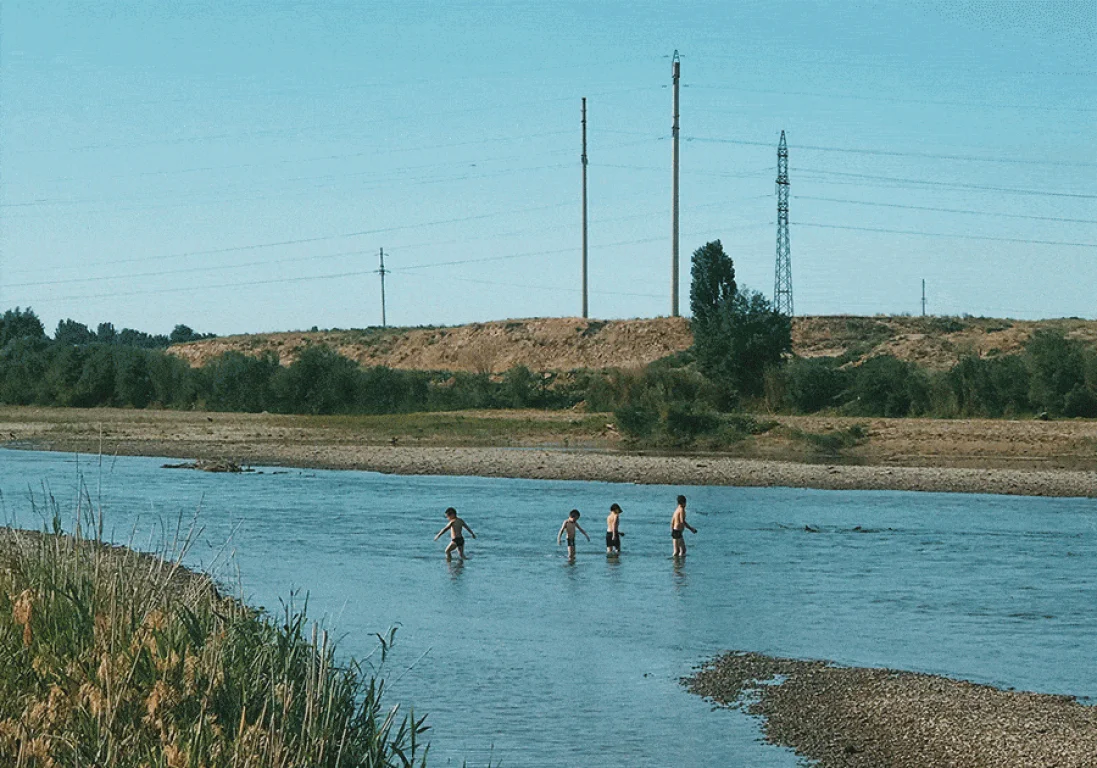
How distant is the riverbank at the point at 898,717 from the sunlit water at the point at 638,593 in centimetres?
51

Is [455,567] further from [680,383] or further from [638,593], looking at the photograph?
[680,383]

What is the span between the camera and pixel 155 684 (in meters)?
8.91

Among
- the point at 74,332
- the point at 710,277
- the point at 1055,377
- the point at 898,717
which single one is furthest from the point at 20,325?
the point at 898,717

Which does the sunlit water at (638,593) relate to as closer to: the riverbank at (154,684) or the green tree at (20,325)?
the riverbank at (154,684)

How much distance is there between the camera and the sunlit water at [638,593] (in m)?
15.4

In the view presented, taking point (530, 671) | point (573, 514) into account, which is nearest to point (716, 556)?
point (573, 514)

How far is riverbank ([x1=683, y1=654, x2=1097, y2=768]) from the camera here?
526 inches

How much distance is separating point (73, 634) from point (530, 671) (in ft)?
25.4

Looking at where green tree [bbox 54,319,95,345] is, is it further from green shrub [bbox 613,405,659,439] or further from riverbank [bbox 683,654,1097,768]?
riverbank [bbox 683,654,1097,768]

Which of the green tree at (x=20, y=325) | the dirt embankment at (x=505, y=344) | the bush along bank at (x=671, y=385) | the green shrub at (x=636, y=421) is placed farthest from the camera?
the green tree at (x=20, y=325)

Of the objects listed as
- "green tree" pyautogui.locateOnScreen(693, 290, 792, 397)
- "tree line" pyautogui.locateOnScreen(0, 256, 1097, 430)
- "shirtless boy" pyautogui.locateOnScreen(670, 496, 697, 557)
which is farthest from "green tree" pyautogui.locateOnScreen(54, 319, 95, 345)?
"shirtless boy" pyautogui.locateOnScreen(670, 496, 697, 557)

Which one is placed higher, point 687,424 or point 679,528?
point 687,424

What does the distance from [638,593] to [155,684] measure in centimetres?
1545

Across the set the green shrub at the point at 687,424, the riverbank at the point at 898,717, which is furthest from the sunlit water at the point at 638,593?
the green shrub at the point at 687,424
